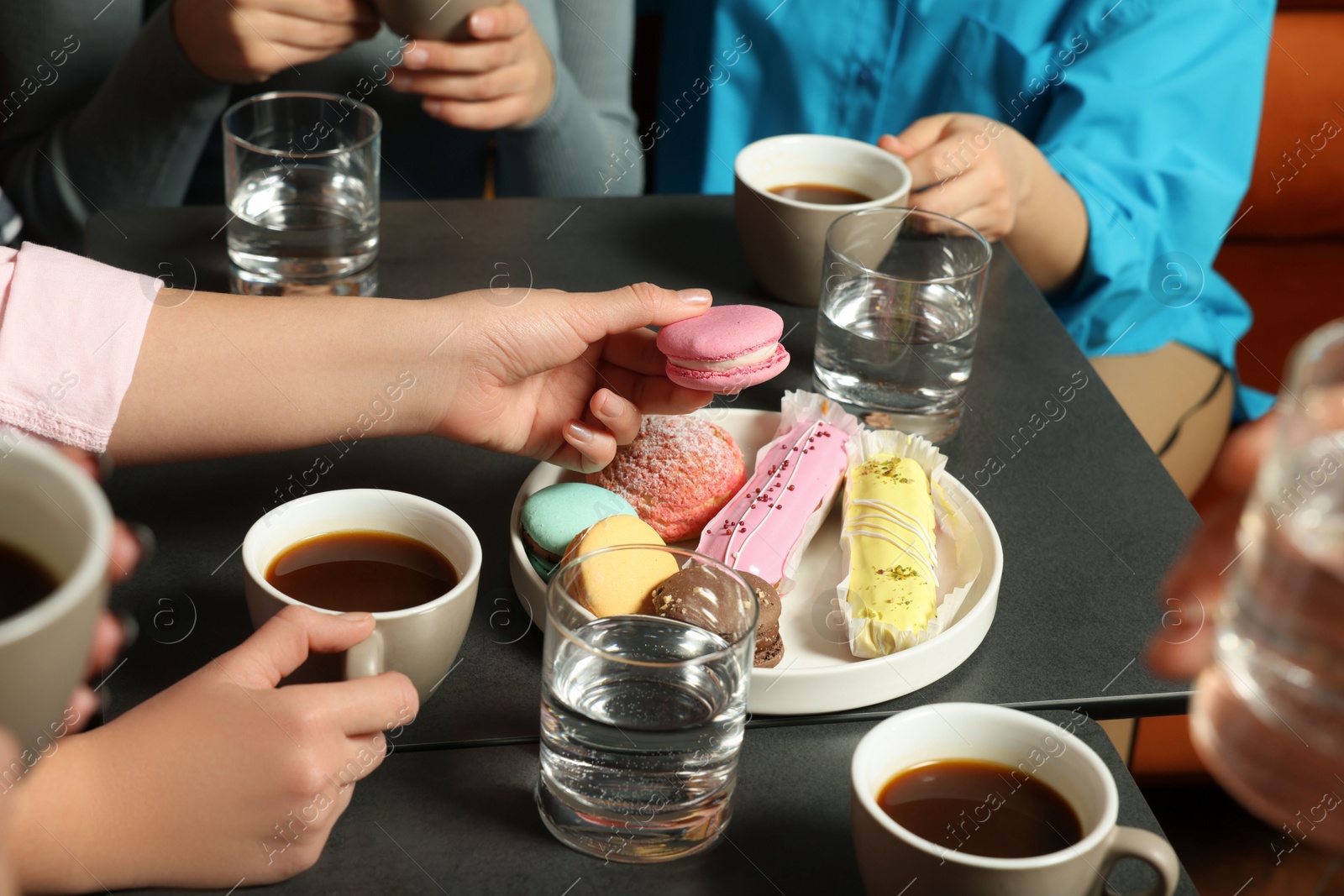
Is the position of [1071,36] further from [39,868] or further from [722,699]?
[39,868]

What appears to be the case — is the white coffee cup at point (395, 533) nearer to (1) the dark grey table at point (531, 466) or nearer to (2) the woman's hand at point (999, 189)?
(1) the dark grey table at point (531, 466)

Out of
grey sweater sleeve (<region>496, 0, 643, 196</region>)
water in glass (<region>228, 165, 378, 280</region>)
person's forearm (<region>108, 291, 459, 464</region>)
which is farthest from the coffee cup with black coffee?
person's forearm (<region>108, 291, 459, 464</region>)

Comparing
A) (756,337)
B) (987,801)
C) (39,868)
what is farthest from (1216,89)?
(39,868)

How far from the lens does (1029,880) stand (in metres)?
0.58

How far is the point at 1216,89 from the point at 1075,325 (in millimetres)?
428

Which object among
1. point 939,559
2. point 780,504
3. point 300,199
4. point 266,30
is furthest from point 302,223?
point 939,559

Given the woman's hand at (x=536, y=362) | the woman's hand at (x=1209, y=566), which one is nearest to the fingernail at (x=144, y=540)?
the woman's hand at (x=536, y=362)

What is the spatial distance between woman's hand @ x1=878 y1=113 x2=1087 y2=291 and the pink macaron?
497 mm

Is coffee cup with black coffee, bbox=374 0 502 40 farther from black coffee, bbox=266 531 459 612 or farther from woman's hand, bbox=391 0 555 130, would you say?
black coffee, bbox=266 531 459 612

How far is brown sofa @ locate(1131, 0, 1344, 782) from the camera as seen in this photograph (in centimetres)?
Result: 229

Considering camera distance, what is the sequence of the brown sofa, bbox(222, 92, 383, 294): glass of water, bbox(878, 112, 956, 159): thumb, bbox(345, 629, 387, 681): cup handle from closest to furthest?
bbox(345, 629, 387, 681): cup handle
bbox(222, 92, 383, 294): glass of water
bbox(878, 112, 956, 159): thumb
the brown sofa

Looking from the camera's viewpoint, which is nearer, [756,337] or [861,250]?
[756,337]

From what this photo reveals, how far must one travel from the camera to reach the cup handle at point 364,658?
698mm

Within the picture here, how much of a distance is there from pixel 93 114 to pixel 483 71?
1.79ft
